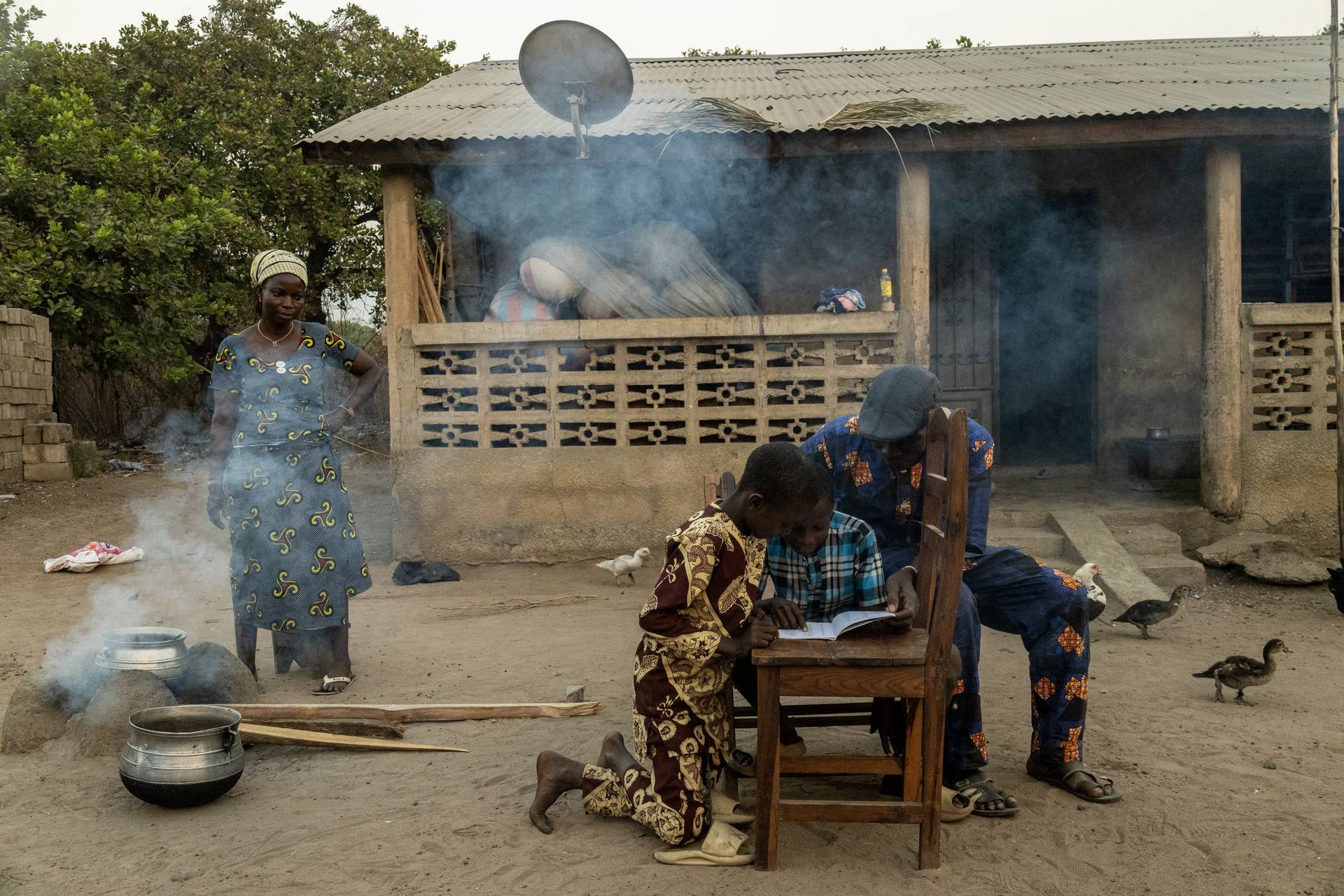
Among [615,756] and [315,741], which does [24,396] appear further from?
[615,756]

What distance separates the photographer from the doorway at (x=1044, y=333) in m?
10.1

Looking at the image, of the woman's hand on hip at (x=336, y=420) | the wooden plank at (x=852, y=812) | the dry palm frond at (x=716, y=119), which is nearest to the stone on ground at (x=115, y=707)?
the woman's hand on hip at (x=336, y=420)

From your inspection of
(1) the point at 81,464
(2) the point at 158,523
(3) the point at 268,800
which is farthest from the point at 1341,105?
(1) the point at 81,464

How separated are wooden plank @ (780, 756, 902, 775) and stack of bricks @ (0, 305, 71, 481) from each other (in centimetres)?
1090

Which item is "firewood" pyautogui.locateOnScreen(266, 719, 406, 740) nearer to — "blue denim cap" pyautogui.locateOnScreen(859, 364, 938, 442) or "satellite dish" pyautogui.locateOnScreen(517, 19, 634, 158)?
"blue denim cap" pyautogui.locateOnScreen(859, 364, 938, 442)

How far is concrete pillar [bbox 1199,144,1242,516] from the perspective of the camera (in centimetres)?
809

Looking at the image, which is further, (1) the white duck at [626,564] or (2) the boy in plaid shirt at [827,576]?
(1) the white duck at [626,564]

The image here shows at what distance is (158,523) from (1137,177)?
1004 cm

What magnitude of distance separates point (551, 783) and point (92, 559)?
6.62m

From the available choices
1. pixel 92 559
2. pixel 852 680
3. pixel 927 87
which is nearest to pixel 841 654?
pixel 852 680

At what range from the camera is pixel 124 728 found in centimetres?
420

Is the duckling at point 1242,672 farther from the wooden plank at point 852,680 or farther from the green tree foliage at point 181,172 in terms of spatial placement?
the green tree foliage at point 181,172

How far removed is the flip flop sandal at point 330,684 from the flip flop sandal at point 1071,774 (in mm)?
3169

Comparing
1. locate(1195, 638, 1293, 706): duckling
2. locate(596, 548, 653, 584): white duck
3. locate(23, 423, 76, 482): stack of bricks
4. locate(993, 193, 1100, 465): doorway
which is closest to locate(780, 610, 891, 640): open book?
locate(1195, 638, 1293, 706): duckling
